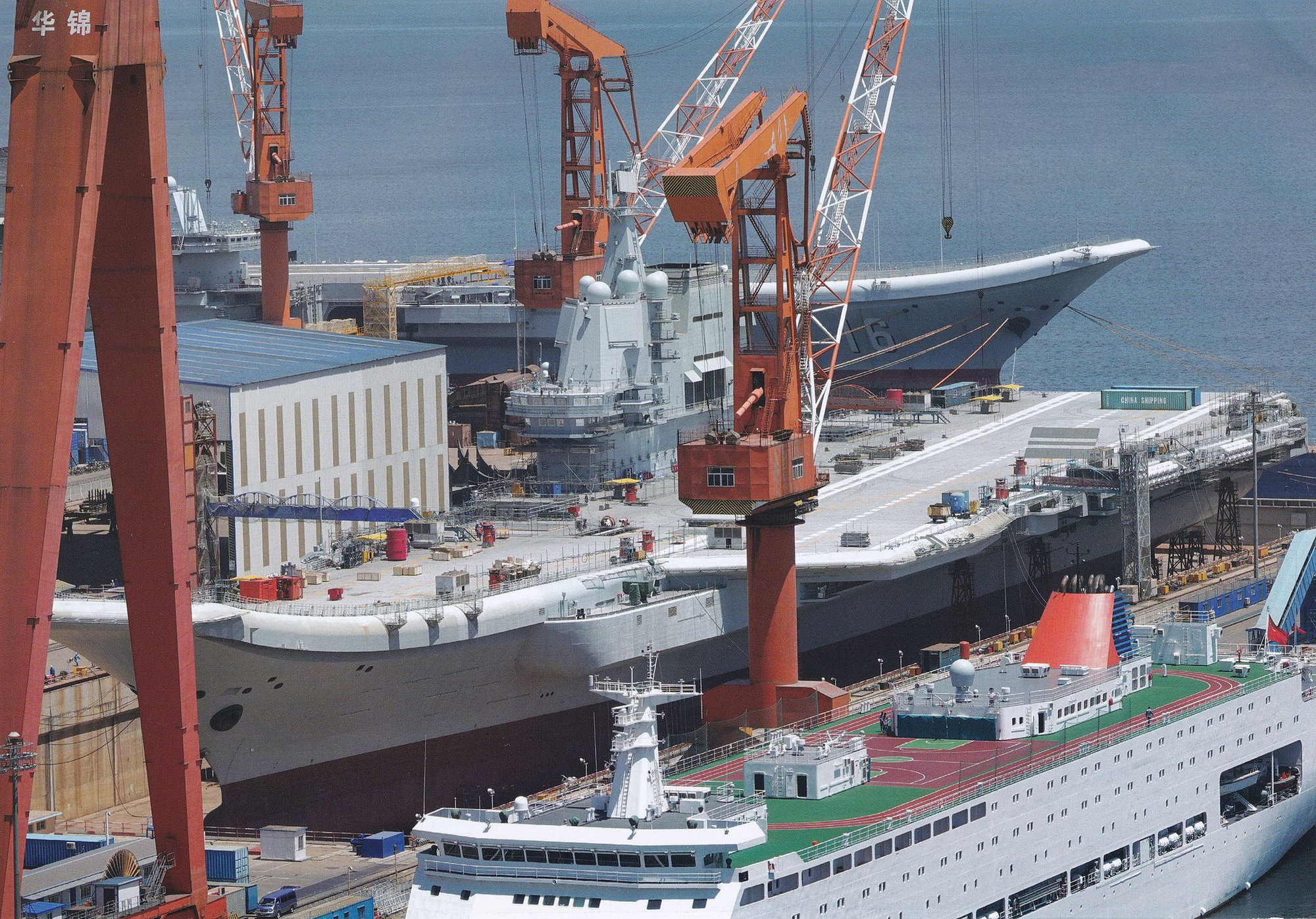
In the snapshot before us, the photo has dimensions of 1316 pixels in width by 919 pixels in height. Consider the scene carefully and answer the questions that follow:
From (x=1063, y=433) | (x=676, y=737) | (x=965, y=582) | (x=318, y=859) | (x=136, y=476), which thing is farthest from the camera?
(x=1063, y=433)

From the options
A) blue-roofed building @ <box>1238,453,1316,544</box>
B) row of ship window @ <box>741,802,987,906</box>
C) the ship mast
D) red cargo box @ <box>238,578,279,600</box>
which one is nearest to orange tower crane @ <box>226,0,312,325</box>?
red cargo box @ <box>238,578,279,600</box>

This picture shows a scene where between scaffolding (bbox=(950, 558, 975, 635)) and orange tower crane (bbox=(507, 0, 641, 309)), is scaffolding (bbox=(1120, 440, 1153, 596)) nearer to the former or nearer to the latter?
scaffolding (bbox=(950, 558, 975, 635))

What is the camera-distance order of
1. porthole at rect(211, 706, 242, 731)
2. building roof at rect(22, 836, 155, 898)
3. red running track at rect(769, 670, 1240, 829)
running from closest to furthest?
building roof at rect(22, 836, 155, 898) → red running track at rect(769, 670, 1240, 829) → porthole at rect(211, 706, 242, 731)

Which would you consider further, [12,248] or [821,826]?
[821,826]

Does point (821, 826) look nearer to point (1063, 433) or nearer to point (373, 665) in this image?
point (373, 665)

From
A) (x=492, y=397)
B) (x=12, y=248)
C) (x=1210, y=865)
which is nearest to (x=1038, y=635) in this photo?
(x=1210, y=865)
